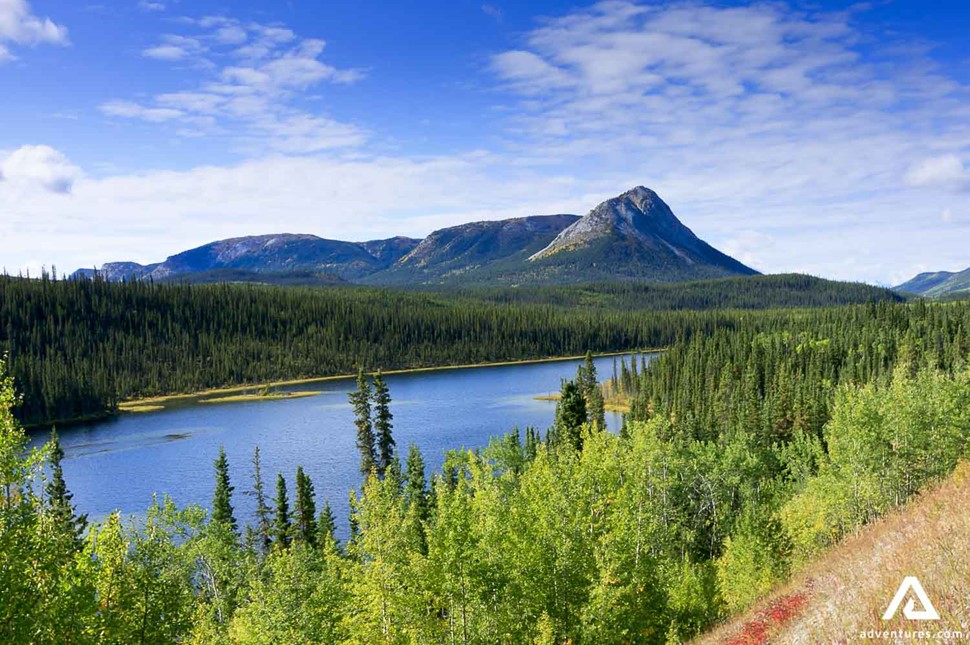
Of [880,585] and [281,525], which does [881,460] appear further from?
[281,525]

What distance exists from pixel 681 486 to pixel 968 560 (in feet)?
208

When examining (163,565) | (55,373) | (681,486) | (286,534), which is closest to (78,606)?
(163,565)

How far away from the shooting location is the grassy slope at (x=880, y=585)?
12.5 m

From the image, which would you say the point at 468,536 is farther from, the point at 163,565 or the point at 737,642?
the point at 737,642

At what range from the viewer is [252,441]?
13488 cm

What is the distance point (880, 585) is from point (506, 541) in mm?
25186

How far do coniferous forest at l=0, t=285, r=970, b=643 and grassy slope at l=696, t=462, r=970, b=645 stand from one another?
1161 centimetres

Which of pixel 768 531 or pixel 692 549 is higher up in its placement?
pixel 768 531

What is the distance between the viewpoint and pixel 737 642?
66.0 feet

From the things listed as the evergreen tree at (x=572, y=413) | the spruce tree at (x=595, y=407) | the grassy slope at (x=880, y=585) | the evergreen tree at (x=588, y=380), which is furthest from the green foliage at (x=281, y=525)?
the spruce tree at (x=595, y=407)

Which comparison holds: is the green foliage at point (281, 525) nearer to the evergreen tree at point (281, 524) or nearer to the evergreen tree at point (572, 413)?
the evergreen tree at point (281, 524)

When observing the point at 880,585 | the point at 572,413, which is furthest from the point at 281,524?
the point at 880,585

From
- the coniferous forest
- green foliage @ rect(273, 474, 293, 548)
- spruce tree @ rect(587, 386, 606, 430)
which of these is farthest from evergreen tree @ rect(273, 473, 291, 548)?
spruce tree @ rect(587, 386, 606, 430)

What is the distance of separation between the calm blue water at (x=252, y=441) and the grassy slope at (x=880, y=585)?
68.9 metres
